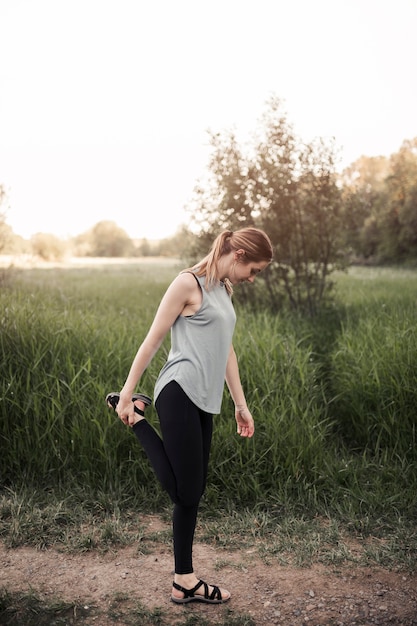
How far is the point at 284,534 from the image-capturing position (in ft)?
12.4

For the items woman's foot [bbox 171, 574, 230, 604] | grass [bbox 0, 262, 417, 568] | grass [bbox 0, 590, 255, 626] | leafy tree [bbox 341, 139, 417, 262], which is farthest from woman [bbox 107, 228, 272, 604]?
leafy tree [bbox 341, 139, 417, 262]

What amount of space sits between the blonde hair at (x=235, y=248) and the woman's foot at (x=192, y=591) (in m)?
1.48

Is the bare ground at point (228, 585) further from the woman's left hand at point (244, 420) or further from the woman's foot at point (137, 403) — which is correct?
→ the woman's foot at point (137, 403)

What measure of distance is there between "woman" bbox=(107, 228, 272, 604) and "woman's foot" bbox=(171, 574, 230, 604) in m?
0.24

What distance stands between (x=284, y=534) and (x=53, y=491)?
1.60m

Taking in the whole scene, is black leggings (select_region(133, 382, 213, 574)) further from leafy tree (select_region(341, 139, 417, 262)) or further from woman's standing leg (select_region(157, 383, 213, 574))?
leafy tree (select_region(341, 139, 417, 262))

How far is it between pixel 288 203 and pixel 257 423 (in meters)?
4.68

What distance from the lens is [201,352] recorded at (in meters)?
2.75

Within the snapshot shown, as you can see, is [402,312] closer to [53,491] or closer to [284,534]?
[284,534]

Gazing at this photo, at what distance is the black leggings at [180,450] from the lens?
8.93 feet

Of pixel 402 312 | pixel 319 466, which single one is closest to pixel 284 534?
pixel 319 466

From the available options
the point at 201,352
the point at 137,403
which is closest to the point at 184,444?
the point at 137,403

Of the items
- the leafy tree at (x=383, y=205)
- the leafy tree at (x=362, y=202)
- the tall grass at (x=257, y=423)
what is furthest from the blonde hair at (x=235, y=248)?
the leafy tree at (x=362, y=202)

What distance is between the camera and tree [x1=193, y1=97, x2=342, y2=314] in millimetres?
8578
